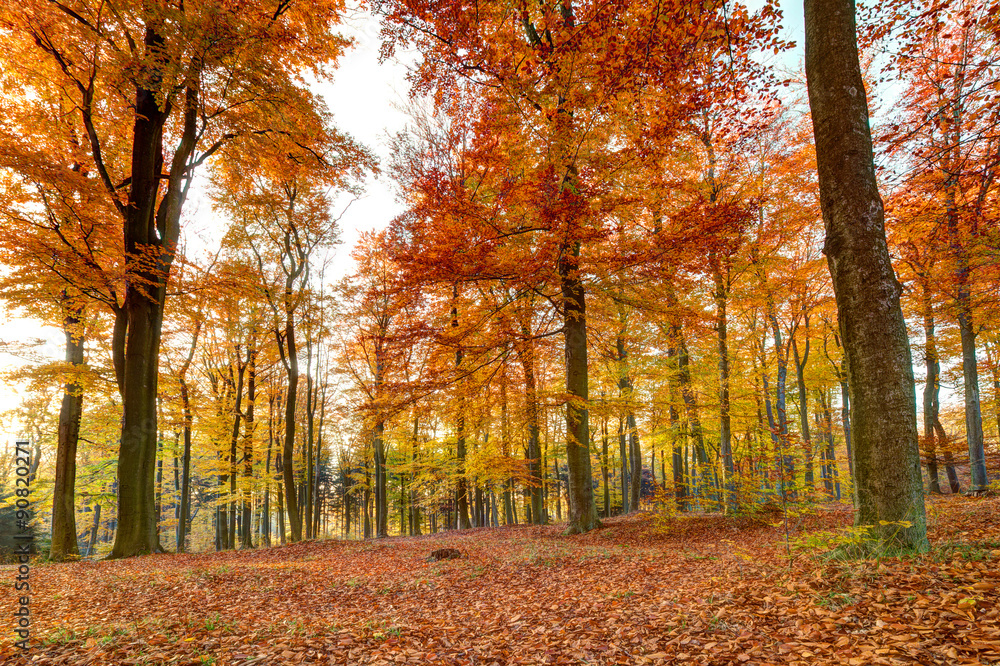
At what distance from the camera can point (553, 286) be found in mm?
9961

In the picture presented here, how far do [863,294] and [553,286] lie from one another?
630 centimetres

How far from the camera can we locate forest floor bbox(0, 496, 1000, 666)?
2.94m

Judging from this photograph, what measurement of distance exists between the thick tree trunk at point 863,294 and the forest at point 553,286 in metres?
0.03

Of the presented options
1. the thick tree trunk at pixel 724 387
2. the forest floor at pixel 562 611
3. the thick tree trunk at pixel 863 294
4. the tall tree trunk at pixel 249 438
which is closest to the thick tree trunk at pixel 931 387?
the thick tree trunk at pixel 724 387

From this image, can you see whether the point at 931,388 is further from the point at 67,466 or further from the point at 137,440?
the point at 67,466

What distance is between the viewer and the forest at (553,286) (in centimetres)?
394

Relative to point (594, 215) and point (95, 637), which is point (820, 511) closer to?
point (594, 215)

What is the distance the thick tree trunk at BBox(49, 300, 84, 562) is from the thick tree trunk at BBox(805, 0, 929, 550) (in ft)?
49.6

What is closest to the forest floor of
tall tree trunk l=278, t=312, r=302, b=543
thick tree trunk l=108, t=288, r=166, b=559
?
thick tree trunk l=108, t=288, r=166, b=559

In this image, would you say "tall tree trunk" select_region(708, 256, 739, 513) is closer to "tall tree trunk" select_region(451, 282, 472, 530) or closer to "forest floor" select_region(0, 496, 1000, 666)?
"forest floor" select_region(0, 496, 1000, 666)

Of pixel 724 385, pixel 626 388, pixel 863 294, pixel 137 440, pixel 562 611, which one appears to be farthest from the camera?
pixel 626 388

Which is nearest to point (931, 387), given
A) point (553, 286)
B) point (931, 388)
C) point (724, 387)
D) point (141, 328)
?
point (931, 388)

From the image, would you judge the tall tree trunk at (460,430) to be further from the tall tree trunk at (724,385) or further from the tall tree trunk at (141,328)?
the tall tree trunk at (141,328)

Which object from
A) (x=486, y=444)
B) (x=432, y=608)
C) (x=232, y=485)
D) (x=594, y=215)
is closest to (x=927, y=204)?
(x=594, y=215)
